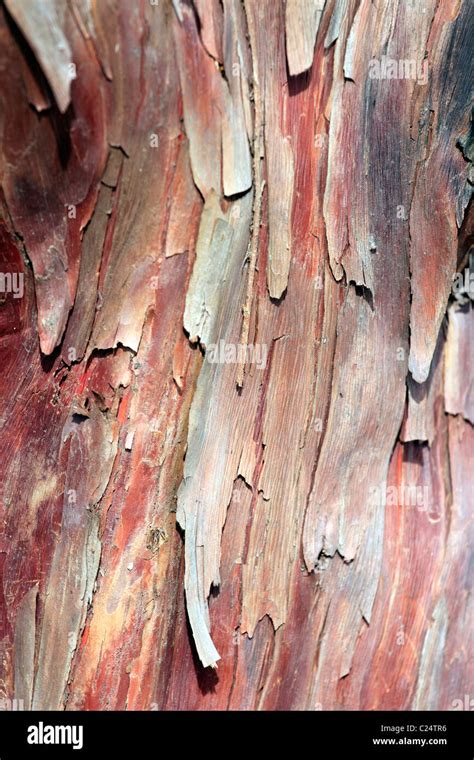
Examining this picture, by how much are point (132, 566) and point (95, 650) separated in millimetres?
146

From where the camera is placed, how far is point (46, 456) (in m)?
1.01

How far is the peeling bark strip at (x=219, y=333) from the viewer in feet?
3.08

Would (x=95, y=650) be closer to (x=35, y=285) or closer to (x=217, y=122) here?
(x=35, y=285)

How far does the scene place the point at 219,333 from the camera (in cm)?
104

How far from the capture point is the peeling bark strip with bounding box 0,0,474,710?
3.08 ft

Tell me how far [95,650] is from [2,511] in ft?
0.88

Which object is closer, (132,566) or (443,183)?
(132,566)

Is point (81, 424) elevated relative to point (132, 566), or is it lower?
elevated

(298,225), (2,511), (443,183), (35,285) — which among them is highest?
(443,183)

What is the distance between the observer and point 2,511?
3.31 ft
